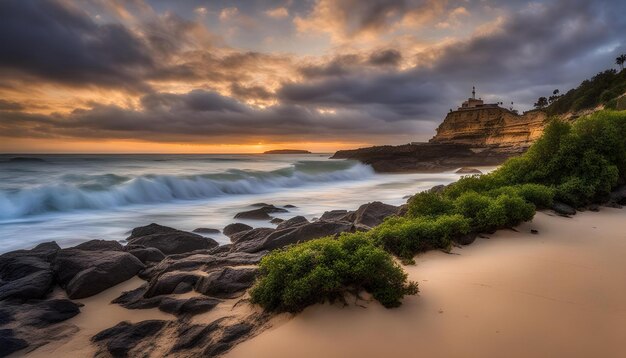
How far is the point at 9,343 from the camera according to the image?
447cm

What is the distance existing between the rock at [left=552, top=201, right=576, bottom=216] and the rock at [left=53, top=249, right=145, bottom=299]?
30.6ft

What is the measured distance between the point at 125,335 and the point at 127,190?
1986 cm

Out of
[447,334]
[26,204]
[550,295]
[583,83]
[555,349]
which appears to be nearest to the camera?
[555,349]

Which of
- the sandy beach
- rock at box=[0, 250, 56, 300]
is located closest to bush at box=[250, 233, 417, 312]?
the sandy beach

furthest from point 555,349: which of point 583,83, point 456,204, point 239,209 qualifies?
point 583,83

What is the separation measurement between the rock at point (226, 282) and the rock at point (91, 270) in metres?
1.73

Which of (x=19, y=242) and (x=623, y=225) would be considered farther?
(x=19, y=242)

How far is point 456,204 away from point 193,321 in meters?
5.38

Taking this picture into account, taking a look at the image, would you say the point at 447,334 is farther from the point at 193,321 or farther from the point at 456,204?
the point at 456,204

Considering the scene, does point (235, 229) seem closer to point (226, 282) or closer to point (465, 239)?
point (226, 282)

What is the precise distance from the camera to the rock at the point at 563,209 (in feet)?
28.1

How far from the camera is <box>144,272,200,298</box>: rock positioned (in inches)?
221

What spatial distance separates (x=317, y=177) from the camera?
131 ft

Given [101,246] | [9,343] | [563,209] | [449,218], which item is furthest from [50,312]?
[563,209]
